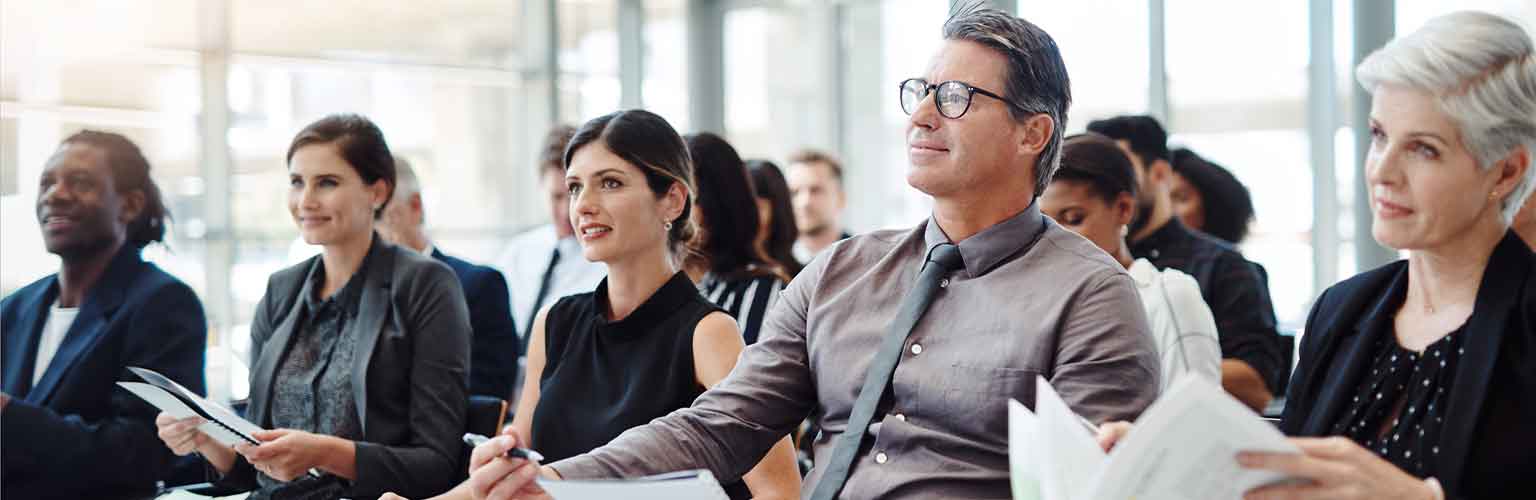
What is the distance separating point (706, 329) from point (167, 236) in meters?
1.65

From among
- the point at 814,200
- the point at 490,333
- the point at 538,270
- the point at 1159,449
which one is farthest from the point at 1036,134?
the point at 814,200

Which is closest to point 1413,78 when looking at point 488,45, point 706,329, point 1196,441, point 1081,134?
point 1196,441

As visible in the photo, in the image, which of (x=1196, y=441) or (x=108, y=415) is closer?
(x=1196, y=441)

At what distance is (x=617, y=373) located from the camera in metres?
2.63

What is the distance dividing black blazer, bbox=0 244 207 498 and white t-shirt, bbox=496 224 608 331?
1.39 m

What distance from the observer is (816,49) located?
8.45m

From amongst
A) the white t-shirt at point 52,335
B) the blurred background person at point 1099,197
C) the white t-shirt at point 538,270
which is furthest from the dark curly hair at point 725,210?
the white t-shirt at point 52,335

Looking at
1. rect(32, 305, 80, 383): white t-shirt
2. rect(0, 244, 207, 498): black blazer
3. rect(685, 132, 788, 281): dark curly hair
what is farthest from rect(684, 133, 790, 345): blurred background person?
rect(32, 305, 80, 383): white t-shirt

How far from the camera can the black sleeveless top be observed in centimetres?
255

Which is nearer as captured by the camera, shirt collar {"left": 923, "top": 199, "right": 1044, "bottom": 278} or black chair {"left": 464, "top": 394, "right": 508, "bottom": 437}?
shirt collar {"left": 923, "top": 199, "right": 1044, "bottom": 278}

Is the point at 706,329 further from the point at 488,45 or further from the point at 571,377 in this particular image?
the point at 488,45

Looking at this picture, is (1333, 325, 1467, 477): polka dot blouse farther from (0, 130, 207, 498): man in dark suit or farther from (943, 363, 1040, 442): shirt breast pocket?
(0, 130, 207, 498): man in dark suit

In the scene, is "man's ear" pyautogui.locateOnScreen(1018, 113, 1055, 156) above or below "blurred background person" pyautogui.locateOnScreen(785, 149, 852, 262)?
above

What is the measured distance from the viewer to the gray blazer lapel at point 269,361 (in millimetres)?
3039
